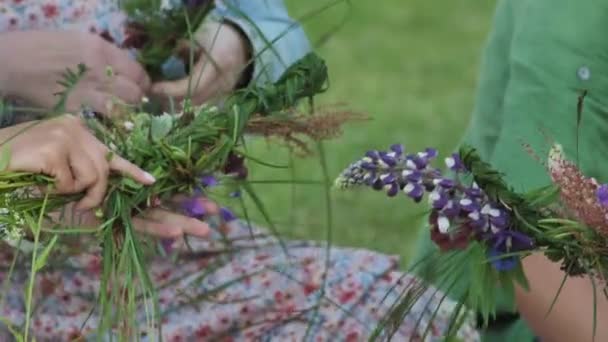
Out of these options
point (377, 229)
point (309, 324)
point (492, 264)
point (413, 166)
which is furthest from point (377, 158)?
point (377, 229)

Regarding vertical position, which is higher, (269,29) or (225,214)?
(269,29)

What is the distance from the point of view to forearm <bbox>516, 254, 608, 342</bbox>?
146 cm

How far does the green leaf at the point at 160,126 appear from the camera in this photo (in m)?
1.31

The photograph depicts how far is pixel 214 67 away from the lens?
153cm

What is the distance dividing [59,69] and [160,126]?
10.1 inches

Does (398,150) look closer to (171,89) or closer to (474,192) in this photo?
(474,192)

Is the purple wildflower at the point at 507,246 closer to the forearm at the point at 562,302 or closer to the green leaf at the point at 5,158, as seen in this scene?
the forearm at the point at 562,302

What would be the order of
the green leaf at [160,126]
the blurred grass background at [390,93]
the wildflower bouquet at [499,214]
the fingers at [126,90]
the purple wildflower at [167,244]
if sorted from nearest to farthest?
the wildflower bouquet at [499,214] < the green leaf at [160,126] < the purple wildflower at [167,244] < the fingers at [126,90] < the blurred grass background at [390,93]

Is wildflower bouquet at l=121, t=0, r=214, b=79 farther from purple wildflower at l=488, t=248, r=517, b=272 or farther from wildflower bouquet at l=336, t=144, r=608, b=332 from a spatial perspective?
purple wildflower at l=488, t=248, r=517, b=272

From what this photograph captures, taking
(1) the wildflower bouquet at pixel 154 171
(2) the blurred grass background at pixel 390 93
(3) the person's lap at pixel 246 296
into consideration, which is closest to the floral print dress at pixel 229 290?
(3) the person's lap at pixel 246 296

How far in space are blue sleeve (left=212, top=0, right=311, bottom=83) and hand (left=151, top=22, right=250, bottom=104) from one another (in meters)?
0.02

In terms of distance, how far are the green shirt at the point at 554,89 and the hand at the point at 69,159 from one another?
0.52 metres

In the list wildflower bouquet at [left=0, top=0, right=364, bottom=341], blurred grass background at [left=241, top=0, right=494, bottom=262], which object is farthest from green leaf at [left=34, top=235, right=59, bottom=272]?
blurred grass background at [left=241, top=0, right=494, bottom=262]

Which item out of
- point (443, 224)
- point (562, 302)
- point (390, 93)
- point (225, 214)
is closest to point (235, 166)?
point (225, 214)
